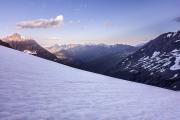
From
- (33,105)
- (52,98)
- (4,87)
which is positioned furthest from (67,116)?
(4,87)

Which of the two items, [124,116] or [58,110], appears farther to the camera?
[124,116]

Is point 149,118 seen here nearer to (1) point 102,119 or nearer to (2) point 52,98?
(1) point 102,119

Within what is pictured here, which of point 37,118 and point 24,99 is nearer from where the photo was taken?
point 37,118

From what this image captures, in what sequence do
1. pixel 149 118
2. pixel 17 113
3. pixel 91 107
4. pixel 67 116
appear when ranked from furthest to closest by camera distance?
pixel 149 118, pixel 91 107, pixel 67 116, pixel 17 113

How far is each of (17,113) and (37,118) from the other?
1.34 ft

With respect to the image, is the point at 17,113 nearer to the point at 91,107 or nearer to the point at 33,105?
the point at 33,105

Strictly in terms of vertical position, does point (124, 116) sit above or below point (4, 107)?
below

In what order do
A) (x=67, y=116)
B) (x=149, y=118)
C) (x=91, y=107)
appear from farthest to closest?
1. (x=149, y=118)
2. (x=91, y=107)
3. (x=67, y=116)

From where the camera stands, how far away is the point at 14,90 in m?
7.96

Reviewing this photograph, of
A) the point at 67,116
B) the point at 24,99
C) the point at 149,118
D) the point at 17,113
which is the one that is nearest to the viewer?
the point at 17,113

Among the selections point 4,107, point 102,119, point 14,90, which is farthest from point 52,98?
point 4,107

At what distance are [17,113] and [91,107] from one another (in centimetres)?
322

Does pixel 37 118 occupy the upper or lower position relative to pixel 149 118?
upper

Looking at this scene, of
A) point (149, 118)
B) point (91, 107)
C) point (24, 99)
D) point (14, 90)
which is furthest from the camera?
point (149, 118)
